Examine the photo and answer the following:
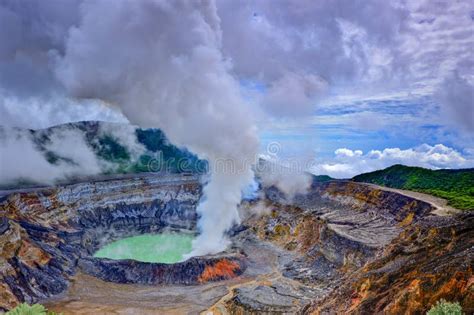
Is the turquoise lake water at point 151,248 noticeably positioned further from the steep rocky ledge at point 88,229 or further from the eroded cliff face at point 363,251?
the eroded cliff face at point 363,251

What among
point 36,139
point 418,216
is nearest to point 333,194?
point 418,216

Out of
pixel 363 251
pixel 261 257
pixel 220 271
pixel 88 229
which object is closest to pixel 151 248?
pixel 88 229

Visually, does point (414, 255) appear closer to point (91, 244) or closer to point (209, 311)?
point (209, 311)

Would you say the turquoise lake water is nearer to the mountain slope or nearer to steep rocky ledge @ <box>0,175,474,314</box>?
steep rocky ledge @ <box>0,175,474,314</box>

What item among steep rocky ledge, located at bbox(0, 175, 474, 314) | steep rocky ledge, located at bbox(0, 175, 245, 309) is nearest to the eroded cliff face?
steep rocky ledge, located at bbox(0, 175, 474, 314)

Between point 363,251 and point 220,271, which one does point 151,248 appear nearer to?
point 220,271

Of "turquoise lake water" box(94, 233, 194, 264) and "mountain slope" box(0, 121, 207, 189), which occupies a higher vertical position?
"mountain slope" box(0, 121, 207, 189)
